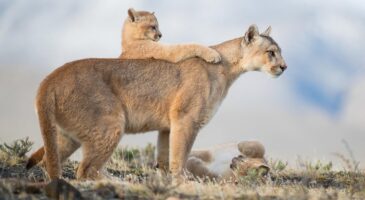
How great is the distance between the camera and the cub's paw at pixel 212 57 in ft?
37.0

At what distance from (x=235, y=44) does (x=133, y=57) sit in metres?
1.76

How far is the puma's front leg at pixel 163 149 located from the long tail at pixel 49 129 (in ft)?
7.11

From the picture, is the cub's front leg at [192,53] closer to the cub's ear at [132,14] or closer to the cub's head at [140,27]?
the cub's head at [140,27]

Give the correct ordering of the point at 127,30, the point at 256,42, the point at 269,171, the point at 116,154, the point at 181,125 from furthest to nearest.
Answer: the point at 116,154 < the point at 127,30 < the point at 269,171 < the point at 256,42 < the point at 181,125

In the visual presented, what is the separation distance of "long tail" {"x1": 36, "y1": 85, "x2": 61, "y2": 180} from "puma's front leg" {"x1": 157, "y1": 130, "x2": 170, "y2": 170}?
7.11ft

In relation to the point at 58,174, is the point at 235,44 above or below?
above

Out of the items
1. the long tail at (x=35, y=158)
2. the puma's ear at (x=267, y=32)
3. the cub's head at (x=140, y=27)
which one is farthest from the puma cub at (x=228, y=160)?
the long tail at (x=35, y=158)

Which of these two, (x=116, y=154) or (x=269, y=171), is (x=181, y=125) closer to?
(x=269, y=171)

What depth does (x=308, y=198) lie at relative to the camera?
7.59 m

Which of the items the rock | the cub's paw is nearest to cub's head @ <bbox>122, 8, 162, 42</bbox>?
the cub's paw

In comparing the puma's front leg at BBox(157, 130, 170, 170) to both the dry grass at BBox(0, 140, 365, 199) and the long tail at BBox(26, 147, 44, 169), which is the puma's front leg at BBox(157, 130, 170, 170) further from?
the long tail at BBox(26, 147, 44, 169)

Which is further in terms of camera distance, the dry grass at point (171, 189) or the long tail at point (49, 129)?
the long tail at point (49, 129)

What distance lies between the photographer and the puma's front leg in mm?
11211

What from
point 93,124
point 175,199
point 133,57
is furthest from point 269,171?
point 175,199
